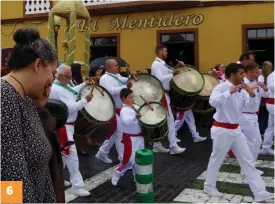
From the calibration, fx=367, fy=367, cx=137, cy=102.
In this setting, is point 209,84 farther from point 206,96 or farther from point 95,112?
point 95,112

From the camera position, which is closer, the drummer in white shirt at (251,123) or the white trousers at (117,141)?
the drummer in white shirt at (251,123)

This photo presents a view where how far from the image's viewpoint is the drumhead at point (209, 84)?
7.92 meters

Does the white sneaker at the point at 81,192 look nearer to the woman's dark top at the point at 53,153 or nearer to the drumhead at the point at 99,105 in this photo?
the drumhead at the point at 99,105

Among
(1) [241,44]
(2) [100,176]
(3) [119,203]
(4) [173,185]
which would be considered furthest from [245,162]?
(1) [241,44]

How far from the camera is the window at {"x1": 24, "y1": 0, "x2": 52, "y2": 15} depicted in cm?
1405

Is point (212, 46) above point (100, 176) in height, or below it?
above

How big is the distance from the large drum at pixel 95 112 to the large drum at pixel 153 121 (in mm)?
522

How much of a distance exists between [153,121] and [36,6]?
1058cm

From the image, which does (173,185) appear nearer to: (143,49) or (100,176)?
(100,176)

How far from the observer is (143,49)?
42.9 ft

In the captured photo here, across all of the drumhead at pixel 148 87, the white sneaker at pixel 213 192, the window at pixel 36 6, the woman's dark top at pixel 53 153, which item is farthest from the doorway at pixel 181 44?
the woman's dark top at pixel 53 153

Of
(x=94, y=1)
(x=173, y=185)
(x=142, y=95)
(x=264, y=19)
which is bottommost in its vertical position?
(x=173, y=185)

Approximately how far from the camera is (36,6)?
1434cm

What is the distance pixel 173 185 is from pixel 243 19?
8014 mm
